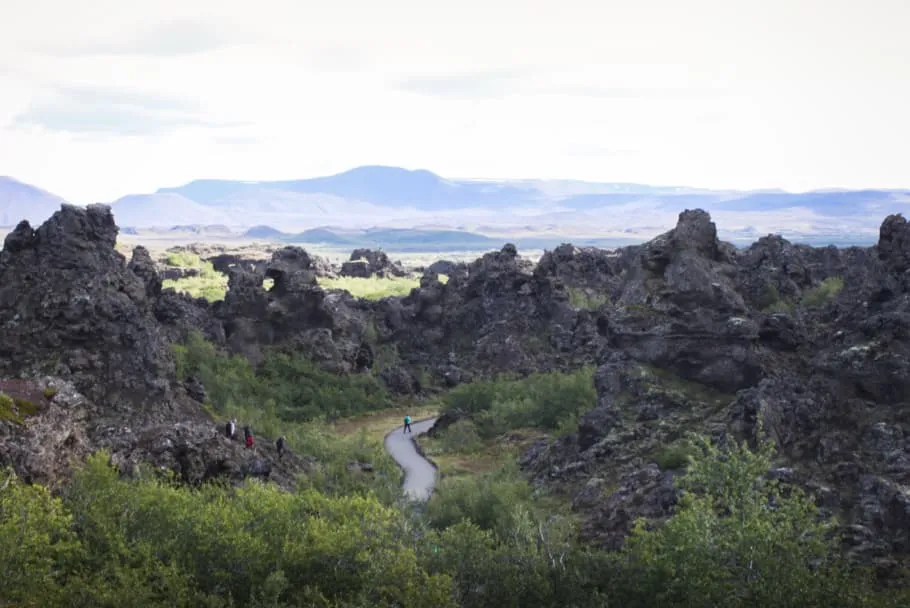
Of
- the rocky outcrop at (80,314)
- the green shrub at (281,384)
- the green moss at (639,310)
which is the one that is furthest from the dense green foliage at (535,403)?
the rocky outcrop at (80,314)

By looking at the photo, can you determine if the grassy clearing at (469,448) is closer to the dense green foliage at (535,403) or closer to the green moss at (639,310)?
the dense green foliage at (535,403)

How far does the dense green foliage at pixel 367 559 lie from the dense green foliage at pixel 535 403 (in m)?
37.2

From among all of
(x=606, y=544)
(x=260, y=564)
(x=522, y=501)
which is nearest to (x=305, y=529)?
(x=260, y=564)

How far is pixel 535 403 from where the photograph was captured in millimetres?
77750

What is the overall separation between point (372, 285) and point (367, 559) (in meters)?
142

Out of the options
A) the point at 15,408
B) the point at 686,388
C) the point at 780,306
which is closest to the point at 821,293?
the point at 780,306

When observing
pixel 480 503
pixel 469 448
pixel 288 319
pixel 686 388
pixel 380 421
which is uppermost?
pixel 686 388

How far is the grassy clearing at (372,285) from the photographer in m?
155

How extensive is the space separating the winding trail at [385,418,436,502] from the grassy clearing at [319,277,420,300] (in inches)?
2599

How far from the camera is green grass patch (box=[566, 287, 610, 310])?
10825 cm

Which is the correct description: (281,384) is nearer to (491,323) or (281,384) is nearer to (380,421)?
(380,421)

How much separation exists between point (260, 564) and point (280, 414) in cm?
5114

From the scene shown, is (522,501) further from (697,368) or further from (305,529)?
(305,529)

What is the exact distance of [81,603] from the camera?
92.5 ft
